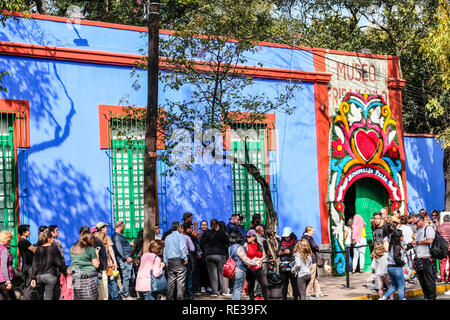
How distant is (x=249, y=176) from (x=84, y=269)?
7.85 meters

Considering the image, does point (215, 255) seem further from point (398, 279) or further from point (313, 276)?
point (398, 279)

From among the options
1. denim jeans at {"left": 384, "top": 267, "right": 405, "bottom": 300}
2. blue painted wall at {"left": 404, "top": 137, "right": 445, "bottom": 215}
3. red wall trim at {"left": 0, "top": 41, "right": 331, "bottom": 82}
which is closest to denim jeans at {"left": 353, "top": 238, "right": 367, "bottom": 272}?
blue painted wall at {"left": 404, "top": 137, "right": 445, "bottom": 215}

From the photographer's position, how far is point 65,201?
15555mm

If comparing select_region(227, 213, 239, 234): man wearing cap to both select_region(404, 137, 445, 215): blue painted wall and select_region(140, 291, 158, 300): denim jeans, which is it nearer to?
select_region(140, 291, 158, 300): denim jeans

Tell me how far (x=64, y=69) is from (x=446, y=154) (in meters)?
13.1

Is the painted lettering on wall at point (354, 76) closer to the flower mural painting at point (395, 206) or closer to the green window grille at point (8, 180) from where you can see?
the flower mural painting at point (395, 206)

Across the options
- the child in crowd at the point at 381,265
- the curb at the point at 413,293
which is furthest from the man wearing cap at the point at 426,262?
the curb at the point at 413,293

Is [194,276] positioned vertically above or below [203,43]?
below

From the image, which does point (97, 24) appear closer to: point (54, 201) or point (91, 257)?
point (54, 201)

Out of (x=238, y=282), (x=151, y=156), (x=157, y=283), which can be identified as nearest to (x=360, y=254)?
(x=238, y=282)

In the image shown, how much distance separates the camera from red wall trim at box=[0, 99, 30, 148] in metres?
15.1
